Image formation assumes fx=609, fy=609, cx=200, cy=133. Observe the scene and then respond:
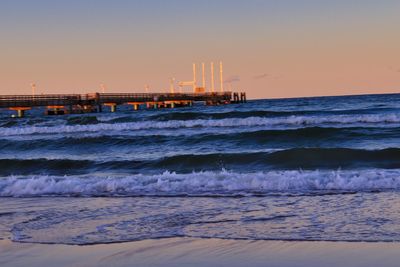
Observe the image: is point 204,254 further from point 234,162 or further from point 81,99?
point 81,99

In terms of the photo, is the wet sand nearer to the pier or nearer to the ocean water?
the ocean water

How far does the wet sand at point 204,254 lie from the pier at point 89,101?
2012 inches

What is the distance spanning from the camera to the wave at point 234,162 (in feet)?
47.6

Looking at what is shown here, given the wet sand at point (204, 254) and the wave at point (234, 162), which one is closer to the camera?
the wet sand at point (204, 254)

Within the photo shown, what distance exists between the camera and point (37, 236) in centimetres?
678

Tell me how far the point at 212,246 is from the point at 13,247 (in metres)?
2.05

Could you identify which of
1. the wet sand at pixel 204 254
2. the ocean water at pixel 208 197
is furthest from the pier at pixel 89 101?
the wet sand at pixel 204 254

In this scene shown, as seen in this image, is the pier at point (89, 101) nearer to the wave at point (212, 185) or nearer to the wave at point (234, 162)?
the wave at point (234, 162)

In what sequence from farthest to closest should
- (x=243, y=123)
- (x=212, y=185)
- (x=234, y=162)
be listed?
(x=243, y=123) < (x=234, y=162) < (x=212, y=185)

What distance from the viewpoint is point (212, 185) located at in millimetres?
10203

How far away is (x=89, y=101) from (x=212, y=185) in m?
54.7

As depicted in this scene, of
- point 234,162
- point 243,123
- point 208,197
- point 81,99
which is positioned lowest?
point 234,162

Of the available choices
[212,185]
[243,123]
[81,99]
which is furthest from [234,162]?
[81,99]

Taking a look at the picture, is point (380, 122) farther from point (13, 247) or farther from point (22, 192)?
point (13, 247)
